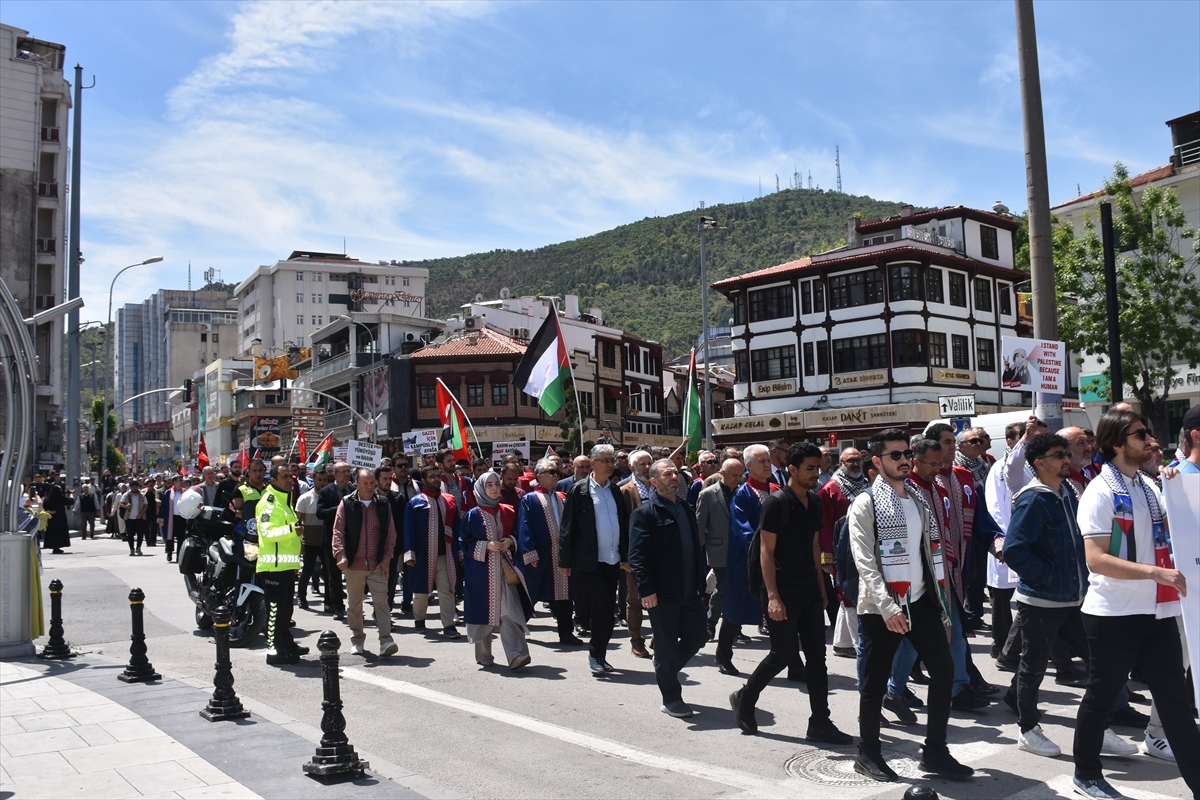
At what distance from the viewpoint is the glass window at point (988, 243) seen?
5100 cm

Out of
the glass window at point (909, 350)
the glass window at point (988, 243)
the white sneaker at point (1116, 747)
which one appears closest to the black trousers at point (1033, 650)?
the white sneaker at point (1116, 747)

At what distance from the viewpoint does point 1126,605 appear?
514 cm

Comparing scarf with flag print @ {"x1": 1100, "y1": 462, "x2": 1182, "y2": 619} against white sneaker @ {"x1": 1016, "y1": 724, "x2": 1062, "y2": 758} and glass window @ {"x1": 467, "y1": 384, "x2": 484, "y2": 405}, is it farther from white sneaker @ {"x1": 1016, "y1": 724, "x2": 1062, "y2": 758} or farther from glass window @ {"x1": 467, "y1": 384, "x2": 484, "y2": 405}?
glass window @ {"x1": 467, "y1": 384, "x2": 484, "y2": 405}

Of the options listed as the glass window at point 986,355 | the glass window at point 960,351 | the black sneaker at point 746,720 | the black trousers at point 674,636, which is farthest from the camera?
the glass window at point 986,355

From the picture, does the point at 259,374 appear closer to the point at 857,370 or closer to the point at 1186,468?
the point at 857,370

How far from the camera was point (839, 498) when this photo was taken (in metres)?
9.93

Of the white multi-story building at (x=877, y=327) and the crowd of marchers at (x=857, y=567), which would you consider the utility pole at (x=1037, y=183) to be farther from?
the white multi-story building at (x=877, y=327)

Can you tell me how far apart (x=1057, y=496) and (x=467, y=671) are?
589 cm

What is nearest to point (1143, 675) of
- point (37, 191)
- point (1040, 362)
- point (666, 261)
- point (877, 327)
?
point (1040, 362)

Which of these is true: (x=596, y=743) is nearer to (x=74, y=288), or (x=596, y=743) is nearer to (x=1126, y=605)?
(x=1126, y=605)

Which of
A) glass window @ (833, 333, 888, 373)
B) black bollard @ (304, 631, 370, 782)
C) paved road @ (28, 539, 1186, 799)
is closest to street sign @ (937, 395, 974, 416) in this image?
paved road @ (28, 539, 1186, 799)

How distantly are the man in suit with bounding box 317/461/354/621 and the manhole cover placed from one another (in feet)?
28.2

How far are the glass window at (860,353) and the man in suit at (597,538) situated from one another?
125 feet

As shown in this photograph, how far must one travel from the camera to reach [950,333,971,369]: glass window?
155 feet
